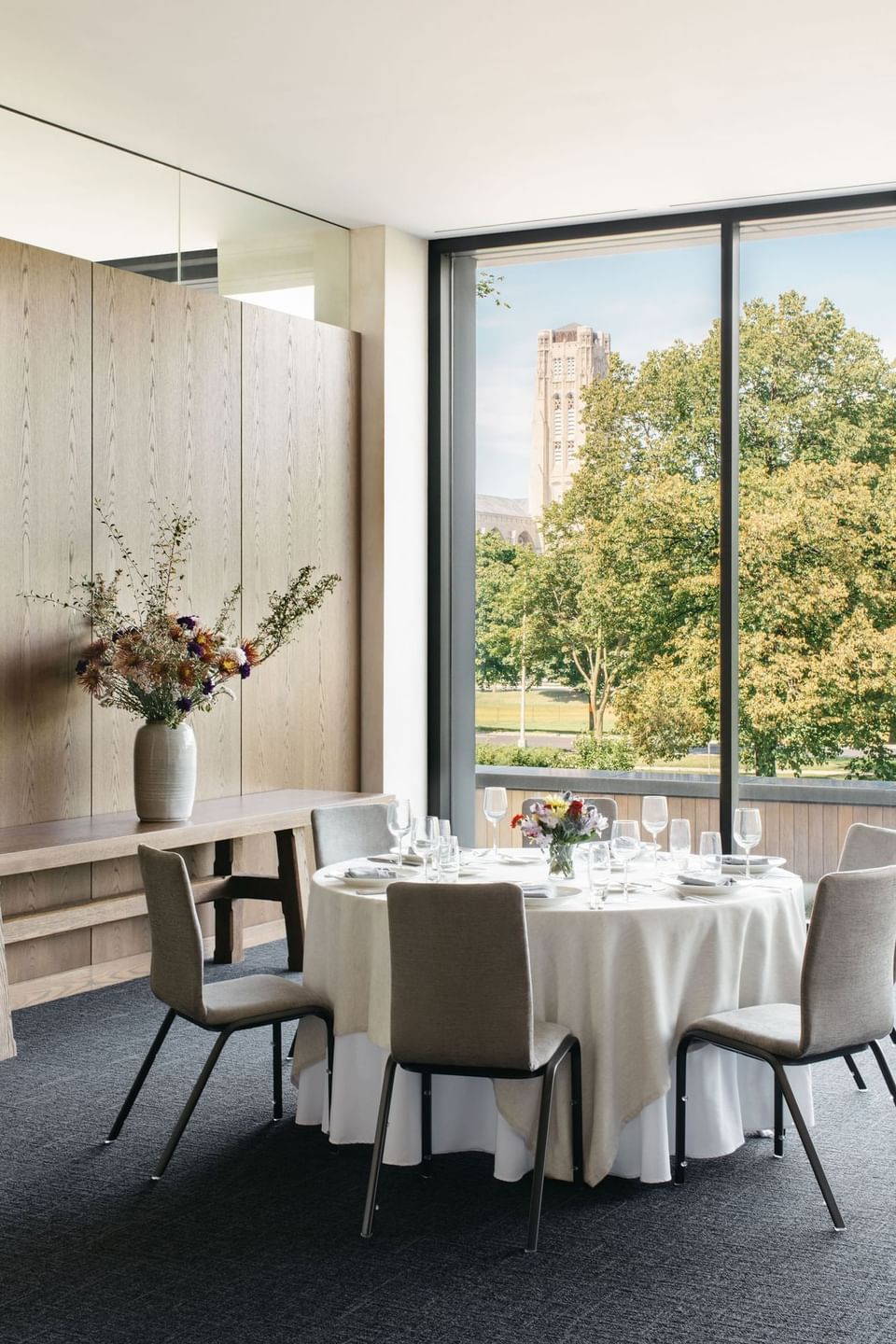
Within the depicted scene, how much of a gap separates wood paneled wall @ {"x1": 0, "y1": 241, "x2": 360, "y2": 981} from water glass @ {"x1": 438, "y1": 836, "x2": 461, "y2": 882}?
220 centimetres

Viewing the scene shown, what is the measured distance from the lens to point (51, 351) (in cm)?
551

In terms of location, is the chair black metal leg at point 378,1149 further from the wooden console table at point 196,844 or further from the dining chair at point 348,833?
the wooden console table at point 196,844

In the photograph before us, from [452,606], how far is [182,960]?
4.36 metres

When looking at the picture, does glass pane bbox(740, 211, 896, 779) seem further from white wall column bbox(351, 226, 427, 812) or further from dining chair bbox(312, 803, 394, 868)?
dining chair bbox(312, 803, 394, 868)

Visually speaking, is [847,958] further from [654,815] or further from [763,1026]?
[654,815]

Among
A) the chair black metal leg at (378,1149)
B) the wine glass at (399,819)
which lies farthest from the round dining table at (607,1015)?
the wine glass at (399,819)

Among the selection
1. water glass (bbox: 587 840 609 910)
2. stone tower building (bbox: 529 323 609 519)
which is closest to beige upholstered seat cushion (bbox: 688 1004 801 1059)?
water glass (bbox: 587 840 609 910)

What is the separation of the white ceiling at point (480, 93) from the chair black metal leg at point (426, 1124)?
3492 mm

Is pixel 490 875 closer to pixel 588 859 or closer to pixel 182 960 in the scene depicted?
pixel 588 859

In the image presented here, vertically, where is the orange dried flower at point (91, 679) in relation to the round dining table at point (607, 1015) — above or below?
above

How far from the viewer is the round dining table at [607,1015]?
3547 millimetres

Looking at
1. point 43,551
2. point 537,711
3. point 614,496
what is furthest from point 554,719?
point 43,551

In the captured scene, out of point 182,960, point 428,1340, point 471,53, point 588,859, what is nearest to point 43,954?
point 182,960

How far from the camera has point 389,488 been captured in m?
7.43
